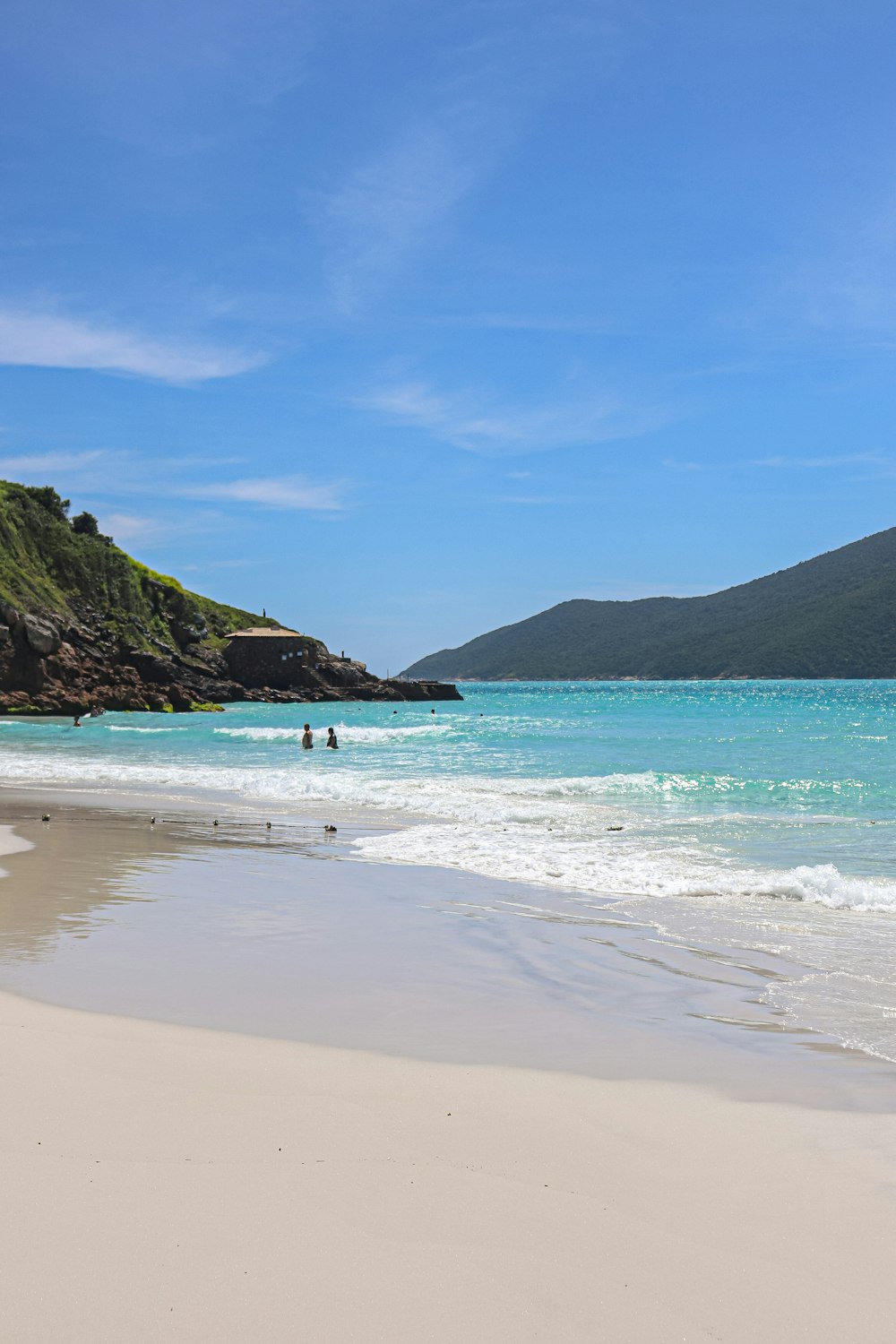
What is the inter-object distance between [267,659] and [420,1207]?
10475cm

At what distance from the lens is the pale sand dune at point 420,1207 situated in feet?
9.80

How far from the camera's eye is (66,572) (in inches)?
3046

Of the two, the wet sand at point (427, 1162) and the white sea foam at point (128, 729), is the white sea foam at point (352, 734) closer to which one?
the white sea foam at point (128, 729)

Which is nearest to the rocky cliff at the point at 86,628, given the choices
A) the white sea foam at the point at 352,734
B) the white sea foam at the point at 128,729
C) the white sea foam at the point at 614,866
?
the white sea foam at the point at 128,729

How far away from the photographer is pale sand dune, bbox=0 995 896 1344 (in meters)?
2.99

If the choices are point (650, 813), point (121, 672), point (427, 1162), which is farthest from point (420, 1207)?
point (121, 672)

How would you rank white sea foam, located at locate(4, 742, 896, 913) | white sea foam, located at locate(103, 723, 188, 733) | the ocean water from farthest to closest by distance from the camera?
white sea foam, located at locate(103, 723, 188, 733), white sea foam, located at locate(4, 742, 896, 913), the ocean water

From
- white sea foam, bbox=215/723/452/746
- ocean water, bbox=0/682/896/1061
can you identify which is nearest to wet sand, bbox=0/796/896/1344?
ocean water, bbox=0/682/896/1061

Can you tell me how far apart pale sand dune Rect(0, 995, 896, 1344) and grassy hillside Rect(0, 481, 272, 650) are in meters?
65.5

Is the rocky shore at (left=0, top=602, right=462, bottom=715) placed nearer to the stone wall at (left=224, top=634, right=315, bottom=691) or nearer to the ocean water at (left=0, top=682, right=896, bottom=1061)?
the stone wall at (left=224, top=634, right=315, bottom=691)

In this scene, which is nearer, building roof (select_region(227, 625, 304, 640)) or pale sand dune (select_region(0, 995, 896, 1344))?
pale sand dune (select_region(0, 995, 896, 1344))

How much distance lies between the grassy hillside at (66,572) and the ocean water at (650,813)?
26564mm

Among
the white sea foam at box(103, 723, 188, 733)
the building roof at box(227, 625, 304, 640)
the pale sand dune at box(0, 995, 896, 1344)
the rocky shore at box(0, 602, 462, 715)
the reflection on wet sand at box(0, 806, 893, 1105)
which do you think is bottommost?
the reflection on wet sand at box(0, 806, 893, 1105)

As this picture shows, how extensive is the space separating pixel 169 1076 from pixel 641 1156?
237 centimetres
